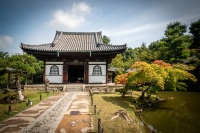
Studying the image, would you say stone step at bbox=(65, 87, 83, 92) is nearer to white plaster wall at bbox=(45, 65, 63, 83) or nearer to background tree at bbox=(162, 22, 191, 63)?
white plaster wall at bbox=(45, 65, 63, 83)

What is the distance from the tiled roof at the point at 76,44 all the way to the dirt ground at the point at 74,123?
1141 cm

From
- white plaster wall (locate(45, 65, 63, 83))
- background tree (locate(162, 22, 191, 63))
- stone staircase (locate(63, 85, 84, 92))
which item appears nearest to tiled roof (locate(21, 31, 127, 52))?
white plaster wall (locate(45, 65, 63, 83))

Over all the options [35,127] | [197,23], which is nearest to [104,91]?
[35,127]

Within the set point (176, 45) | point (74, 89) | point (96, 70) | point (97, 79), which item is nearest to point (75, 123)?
point (74, 89)

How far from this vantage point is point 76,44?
2222 centimetres

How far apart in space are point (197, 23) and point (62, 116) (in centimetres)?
4023

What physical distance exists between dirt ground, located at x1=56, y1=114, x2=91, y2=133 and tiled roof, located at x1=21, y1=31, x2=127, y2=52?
11.4 meters

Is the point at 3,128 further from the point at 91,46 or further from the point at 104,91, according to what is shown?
the point at 91,46

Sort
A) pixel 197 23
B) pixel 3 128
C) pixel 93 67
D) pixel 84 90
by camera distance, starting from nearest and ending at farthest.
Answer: pixel 3 128
pixel 84 90
pixel 93 67
pixel 197 23

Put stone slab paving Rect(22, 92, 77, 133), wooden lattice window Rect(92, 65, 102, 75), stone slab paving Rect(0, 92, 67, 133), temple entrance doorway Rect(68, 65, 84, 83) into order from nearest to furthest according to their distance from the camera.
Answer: stone slab paving Rect(22, 92, 77, 133) < stone slab paving Rect(0, 92, 67, 133) < wooden lattice window Rect(92, 65, 102, 75) < temple entrance doorway Rect(68, 65, 84, 83)

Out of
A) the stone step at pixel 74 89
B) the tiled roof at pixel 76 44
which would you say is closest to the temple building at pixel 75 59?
the tiled roof at pixel 76 44

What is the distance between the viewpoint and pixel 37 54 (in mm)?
18609

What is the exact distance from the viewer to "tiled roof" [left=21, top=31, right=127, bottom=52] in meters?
18.3

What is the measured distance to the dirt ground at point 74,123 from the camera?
20.3ft
